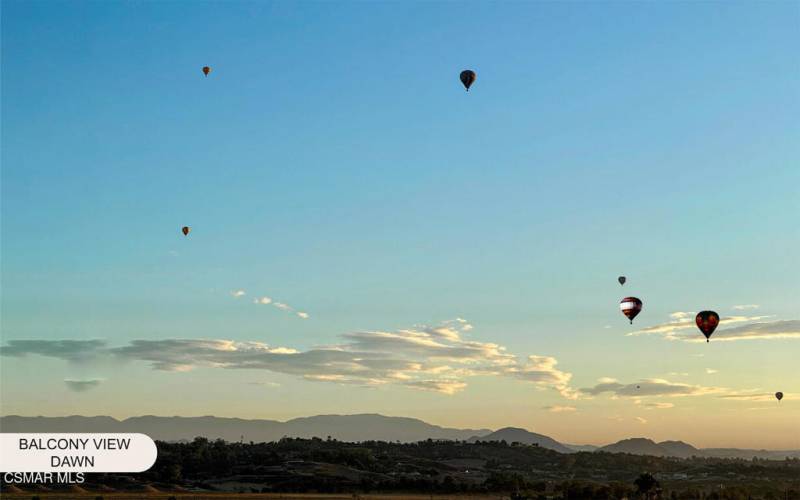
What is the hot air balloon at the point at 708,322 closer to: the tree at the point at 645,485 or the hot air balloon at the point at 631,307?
the hot air balloon at the point at 631,307

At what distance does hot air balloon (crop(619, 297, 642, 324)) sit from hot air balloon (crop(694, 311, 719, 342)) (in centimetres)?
819

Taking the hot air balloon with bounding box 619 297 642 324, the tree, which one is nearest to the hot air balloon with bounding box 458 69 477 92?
the hot air balloon with bounding box 619 297 642 324

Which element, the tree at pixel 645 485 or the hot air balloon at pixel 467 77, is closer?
the hot air balloon at pixel 467 77

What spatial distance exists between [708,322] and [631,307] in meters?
9.88

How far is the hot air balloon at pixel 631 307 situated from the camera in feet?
378

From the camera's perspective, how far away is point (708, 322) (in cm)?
10894

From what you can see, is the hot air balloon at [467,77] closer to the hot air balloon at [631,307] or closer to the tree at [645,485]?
the hot air balloon at [631,307]

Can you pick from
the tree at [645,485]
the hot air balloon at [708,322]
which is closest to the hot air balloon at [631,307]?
the hot air balloon at [708,322]

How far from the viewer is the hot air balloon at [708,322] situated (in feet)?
357

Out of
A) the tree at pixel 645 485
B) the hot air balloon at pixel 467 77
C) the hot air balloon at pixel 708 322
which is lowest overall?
the tree at pixel 645 485

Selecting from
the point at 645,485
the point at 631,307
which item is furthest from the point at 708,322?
the point at 645,485

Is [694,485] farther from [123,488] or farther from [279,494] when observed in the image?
[123,488]

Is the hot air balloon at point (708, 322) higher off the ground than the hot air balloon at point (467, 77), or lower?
lower

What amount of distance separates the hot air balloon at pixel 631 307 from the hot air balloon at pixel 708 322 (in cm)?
819
